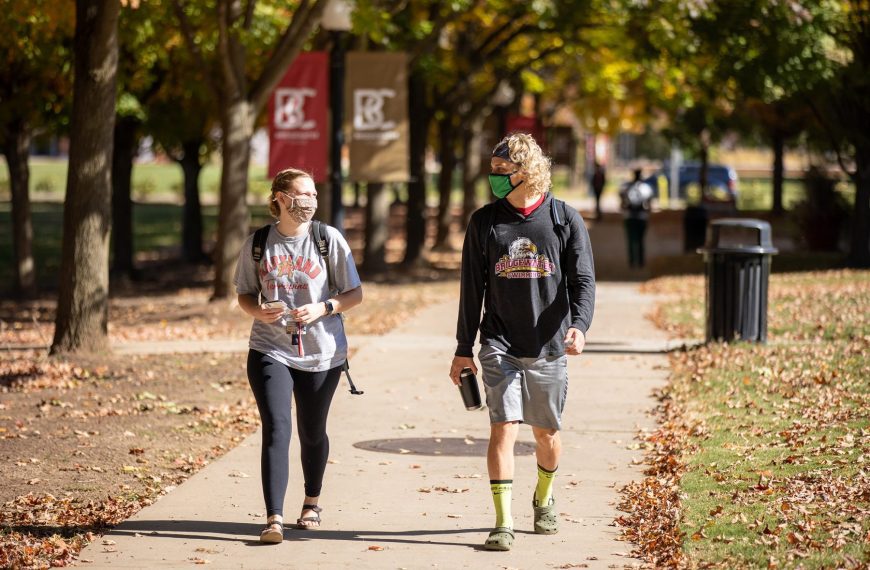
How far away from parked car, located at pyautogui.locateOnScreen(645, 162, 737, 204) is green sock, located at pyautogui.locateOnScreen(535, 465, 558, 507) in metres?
41.9

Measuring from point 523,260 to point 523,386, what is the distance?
570 mm

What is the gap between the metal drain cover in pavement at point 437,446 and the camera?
8555 millimetres

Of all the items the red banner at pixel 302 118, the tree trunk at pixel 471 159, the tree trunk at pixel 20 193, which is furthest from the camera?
the tree trunk at pixel 471 159

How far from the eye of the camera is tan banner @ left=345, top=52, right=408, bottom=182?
1848cm

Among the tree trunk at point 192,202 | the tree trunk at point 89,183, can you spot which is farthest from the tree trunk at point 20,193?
the tree trunk at point 89,183

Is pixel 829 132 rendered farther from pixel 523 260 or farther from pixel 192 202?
pixel 523 260

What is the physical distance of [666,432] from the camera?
9039 millimetres

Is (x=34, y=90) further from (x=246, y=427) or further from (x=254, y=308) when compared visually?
(x=254, y=308)

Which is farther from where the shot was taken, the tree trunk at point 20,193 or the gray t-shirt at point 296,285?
the tree trunk at point 20,193

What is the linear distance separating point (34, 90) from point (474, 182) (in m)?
14.1

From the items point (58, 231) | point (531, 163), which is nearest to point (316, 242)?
point (531, 163)

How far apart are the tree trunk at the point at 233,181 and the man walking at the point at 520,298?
11213mm

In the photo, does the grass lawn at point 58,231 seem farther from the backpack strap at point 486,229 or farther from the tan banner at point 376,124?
the backpack strap at point 486,229

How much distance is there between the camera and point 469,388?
6141 millimetres
